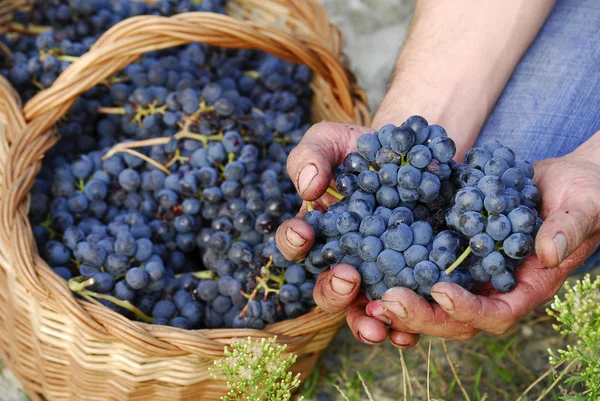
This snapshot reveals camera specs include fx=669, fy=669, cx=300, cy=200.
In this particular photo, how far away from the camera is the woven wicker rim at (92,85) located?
4.59ft

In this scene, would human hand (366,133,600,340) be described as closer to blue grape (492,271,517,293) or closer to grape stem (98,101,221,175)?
blue grape (492,271,517,293)

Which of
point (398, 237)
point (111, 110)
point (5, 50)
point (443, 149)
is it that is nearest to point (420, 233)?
point (398, 237)

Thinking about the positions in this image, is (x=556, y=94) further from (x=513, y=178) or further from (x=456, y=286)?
(x=456, y=286)

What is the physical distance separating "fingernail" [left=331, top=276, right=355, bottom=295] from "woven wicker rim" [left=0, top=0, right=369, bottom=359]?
352 mm

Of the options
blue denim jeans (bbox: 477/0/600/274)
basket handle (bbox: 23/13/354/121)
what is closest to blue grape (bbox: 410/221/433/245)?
blue denim jeans (bbox: 477/0/600/274)

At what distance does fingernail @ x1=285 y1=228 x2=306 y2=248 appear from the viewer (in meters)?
1.15

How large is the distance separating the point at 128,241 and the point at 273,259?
1.16 feet

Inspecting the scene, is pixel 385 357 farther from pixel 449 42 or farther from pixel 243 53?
pixel 243 53

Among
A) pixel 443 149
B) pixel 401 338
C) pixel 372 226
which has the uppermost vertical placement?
pixel 443 149

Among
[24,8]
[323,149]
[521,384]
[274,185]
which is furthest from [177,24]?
[521,384]

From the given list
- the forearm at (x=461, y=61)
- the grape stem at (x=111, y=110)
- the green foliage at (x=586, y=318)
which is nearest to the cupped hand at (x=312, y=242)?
the green foliage at (x=586, y=318)

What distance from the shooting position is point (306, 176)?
3.88ft

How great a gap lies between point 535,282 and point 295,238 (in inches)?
17.3

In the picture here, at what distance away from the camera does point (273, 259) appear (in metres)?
1.57
